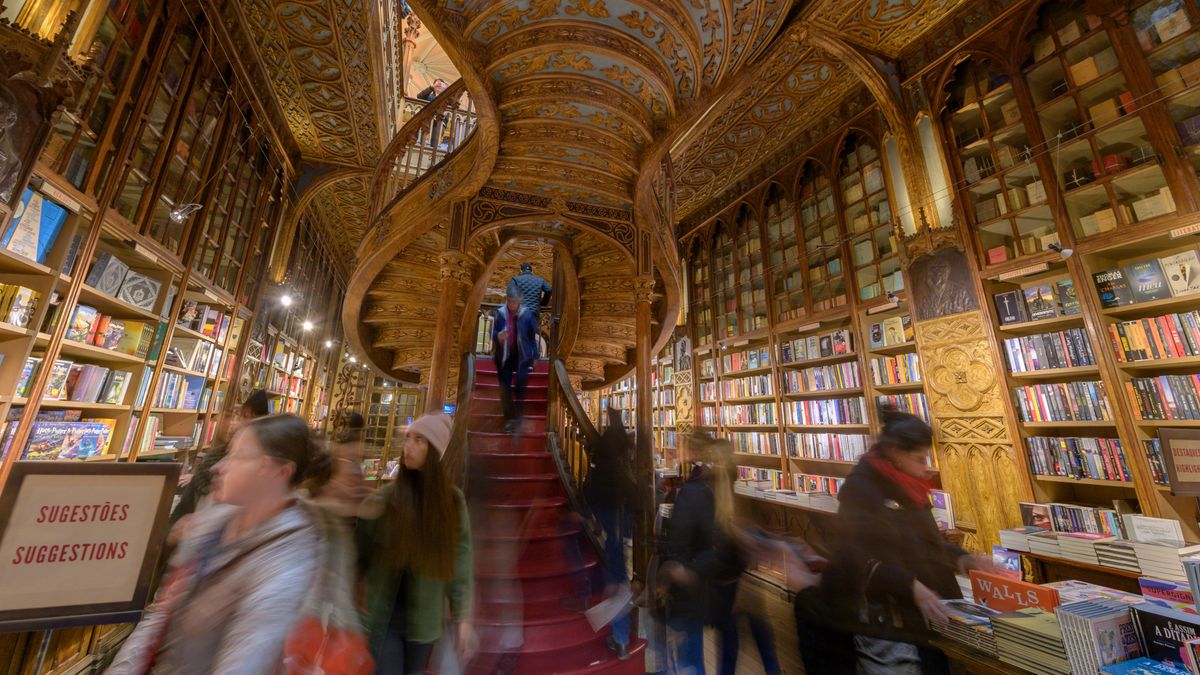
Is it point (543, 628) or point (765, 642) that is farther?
point (543, 628)

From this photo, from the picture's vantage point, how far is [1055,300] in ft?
9.71

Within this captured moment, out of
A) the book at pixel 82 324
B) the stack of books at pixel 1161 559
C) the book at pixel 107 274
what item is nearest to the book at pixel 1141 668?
the stack of books at pixel 1161 559

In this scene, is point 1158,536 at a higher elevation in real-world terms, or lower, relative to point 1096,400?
lower

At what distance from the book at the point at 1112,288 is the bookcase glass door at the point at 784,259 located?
2218mm

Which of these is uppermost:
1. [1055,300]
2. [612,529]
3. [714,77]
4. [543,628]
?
[714,77]

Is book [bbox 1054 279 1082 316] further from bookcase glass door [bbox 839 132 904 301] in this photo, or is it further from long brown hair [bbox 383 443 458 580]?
long brown hair [bbox 383 443 458 580]

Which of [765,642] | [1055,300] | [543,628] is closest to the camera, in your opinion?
[765,642]

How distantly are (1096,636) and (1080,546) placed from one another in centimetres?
199

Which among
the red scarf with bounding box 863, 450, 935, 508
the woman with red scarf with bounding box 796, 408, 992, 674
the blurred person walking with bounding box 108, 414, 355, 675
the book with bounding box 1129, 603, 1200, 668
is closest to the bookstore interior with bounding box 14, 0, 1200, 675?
the book with bounding box 1129, 603, 1200, 668

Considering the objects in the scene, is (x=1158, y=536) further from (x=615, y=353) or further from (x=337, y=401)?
(x=337, y=401)

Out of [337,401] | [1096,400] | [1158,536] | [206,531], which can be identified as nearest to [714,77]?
[206,531]

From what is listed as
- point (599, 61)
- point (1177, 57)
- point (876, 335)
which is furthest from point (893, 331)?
point (599, 61)

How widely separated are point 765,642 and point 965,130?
4596 millimetres

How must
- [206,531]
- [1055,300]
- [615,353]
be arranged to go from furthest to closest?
[615,353], [1055,300], [206,531]
